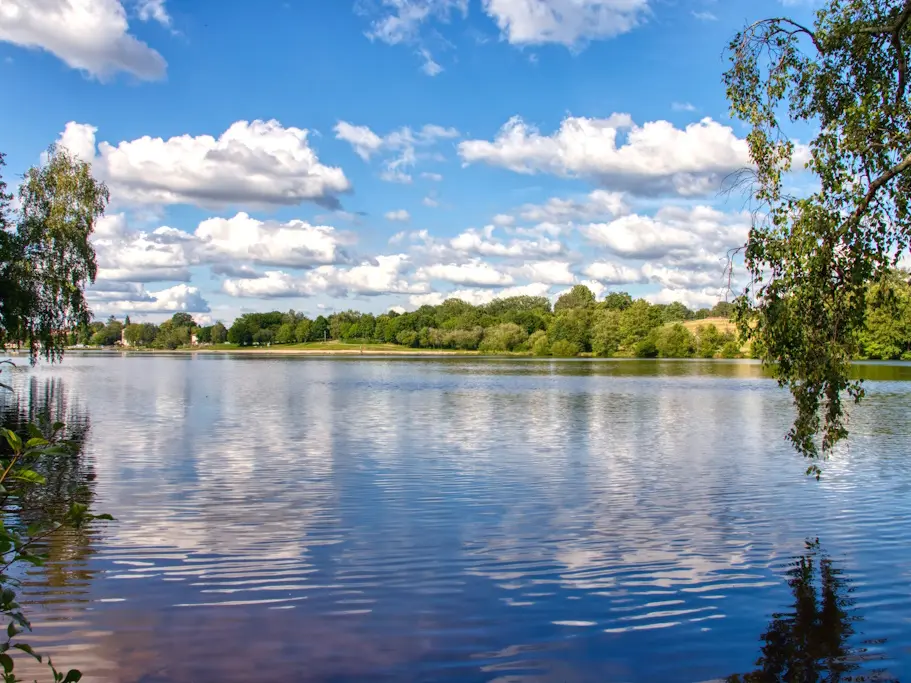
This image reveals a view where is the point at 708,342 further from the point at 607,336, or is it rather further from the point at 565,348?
the point at 565,348

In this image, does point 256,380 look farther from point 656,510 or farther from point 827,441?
point 827,441

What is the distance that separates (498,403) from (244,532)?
28.7 m

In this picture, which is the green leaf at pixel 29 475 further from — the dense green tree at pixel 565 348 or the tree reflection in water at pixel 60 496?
the dense green tree at pixel 565 348

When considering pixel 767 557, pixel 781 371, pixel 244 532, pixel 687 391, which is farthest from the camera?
pixel 687 391

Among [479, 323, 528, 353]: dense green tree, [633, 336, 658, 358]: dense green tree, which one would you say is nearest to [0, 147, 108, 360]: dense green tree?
[633, 336, 658, 358]: dense green tree

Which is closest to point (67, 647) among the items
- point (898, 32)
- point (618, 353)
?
point (898, 32)

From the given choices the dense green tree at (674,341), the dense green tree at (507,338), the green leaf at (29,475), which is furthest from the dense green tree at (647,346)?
the green leaf at (29,475)

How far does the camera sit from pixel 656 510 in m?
15.5

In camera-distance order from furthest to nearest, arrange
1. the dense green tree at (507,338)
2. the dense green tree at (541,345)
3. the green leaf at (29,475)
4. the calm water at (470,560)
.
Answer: the dense green tree at (507,338) → the dense green tree at (541,345) → the calm water at (470,560) → the green leaf at (29,475)

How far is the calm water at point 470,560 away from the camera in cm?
822

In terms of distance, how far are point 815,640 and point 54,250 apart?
4358 centimetres

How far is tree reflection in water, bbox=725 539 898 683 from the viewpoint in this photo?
7805 mm

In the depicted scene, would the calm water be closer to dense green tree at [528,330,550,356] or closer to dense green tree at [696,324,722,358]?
dense green tree at [696,324,722,358]

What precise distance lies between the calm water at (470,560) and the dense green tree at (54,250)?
716 inches
